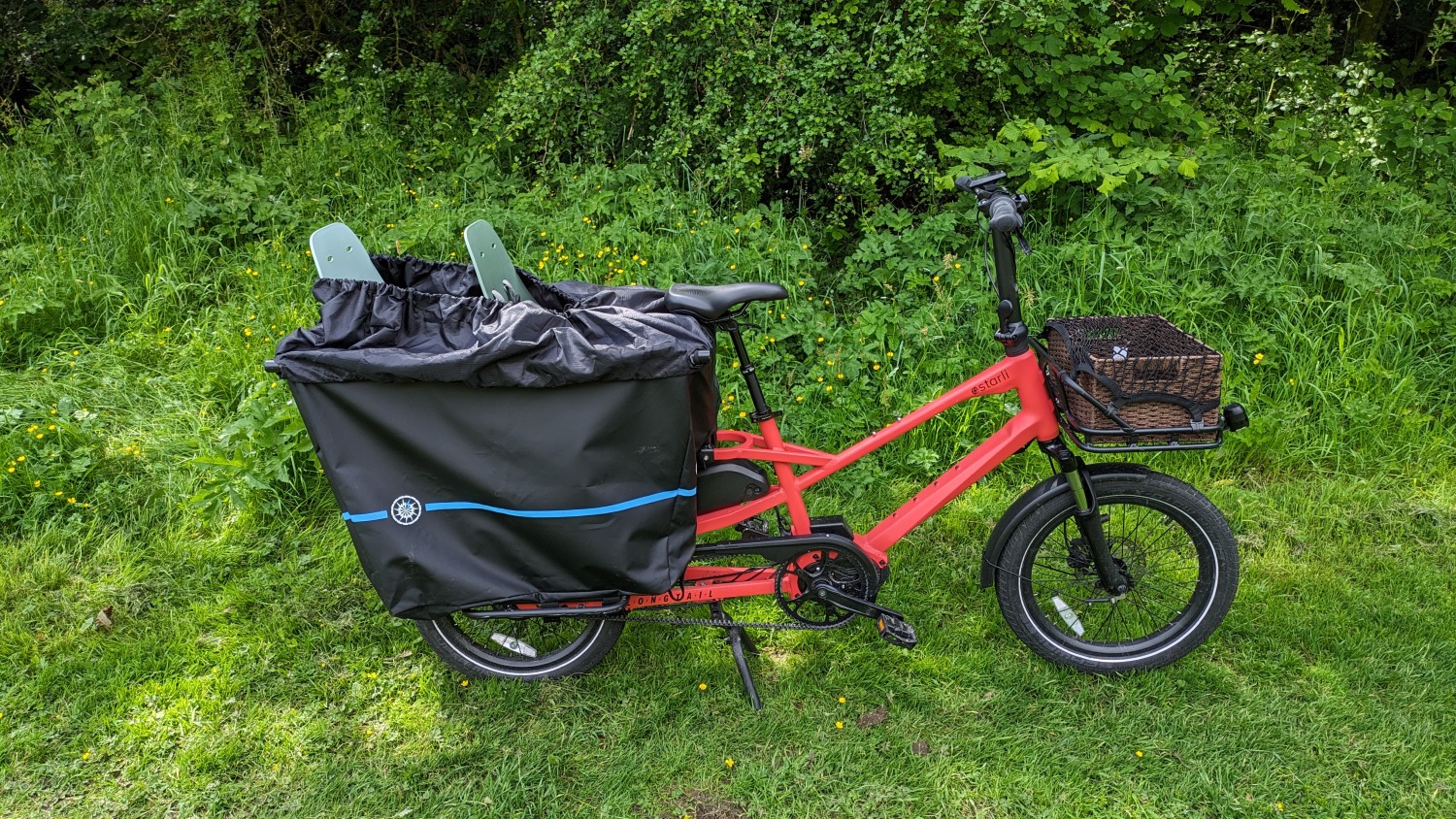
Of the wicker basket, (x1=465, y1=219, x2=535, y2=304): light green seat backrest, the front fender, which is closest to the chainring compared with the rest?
the front fender

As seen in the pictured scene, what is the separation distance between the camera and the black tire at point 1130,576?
2752 mm

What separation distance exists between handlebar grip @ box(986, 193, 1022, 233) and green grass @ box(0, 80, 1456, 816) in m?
1.36

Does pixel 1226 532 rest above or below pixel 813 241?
below

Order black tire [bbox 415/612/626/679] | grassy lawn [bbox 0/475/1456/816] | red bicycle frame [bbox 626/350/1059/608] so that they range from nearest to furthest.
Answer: grassy lawn [bbox 0/475/1456/816] → red bicycle frame [bbox 626/350/1059/608] → black tire [bbox 415/612/626/679]

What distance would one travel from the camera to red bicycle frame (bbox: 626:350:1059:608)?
2703 millimetres

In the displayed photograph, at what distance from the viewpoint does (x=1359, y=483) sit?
3770 millimetres

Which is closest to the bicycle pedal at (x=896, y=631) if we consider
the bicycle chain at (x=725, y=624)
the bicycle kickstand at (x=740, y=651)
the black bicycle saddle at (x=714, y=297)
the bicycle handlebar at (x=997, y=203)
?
the bicycle chain at (x=725, y=624)

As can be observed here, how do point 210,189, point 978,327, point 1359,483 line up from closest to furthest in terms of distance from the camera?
point 1359,483 → point 978,327 → point 210,189

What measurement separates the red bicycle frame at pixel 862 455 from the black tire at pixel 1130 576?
220 millimetres

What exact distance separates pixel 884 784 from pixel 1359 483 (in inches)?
95.5

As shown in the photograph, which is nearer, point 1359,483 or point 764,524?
point 764,524

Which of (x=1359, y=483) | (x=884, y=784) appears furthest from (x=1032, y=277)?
(x=884, y=784)

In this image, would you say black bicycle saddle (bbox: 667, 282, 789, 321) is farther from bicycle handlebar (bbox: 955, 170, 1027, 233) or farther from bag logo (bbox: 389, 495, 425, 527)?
bag logo (bbox: 389, 495, 425, 527)

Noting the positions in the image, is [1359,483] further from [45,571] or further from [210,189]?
[210,189]
